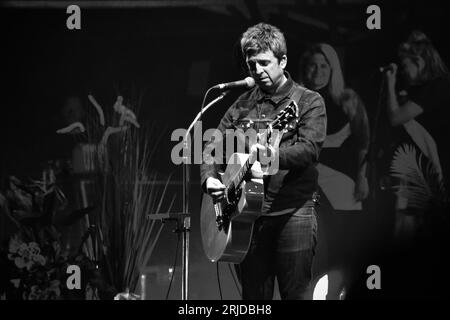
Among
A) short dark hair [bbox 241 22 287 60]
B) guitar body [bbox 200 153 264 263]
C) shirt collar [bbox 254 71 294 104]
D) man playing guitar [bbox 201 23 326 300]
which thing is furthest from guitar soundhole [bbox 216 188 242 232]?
short dark hair [bbox 241 22 287 60]

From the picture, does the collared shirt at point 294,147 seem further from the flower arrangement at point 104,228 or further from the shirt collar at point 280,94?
the flower arrangement at point 104,228

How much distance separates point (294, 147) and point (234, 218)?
473 mm

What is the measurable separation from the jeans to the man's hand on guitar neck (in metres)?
0.38

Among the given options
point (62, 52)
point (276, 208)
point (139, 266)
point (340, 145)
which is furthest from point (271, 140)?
point (62, 52)

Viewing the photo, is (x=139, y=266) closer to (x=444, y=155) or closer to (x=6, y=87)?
(x=6, y=87)

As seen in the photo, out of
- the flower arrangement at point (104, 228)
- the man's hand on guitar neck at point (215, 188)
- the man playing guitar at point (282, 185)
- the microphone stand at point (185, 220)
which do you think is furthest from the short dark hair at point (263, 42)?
the flower arrangement at point (104, 228)

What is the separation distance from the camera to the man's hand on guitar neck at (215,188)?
3.46 metres

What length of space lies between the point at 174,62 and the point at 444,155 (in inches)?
90.3

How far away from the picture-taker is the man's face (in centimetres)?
326

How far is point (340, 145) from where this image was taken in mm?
5164

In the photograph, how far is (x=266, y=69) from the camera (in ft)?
10.7

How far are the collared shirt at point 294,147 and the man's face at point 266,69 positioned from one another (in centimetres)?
6

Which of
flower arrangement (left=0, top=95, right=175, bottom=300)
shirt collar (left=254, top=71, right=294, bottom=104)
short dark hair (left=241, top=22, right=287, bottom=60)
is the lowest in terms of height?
flower arrangement (left=0, top=95, right=175, bottom=300)

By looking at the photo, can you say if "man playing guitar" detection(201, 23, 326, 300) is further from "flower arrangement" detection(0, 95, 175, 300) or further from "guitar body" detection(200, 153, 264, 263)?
"flower arrangement" detection(0, 95, 175, 300)
